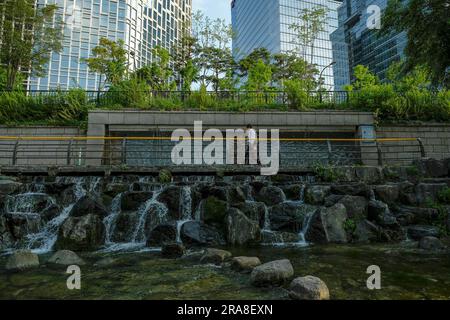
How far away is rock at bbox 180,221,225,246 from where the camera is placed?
28.9ft

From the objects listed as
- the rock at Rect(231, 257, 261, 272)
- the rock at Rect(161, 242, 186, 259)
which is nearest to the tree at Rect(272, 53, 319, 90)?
the rock at Rect(161, 242, 186, 259)

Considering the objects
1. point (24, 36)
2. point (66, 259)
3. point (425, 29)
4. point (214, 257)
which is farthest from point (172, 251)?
point (24, 36)

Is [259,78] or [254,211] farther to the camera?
[259,78]

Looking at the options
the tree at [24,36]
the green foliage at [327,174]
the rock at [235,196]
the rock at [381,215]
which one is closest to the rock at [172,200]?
the rock at [235,196]

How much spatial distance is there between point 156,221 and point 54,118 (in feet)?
39.1

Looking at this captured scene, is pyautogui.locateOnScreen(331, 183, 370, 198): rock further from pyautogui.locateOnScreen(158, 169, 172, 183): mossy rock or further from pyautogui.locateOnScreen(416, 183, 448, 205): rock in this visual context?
pyautogui.locateOnScreen(158, 169, 172, 183): mossy rock

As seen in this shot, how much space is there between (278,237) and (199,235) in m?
2.33

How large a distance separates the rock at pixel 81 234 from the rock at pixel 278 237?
4.74m

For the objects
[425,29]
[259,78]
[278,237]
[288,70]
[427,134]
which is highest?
[288,70]

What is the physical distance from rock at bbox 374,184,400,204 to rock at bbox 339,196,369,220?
103 centimetres

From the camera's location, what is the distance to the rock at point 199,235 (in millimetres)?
8820

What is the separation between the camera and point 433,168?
40.6 ft

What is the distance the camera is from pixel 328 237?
29.8ft

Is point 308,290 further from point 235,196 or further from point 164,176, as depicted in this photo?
point 164,176
